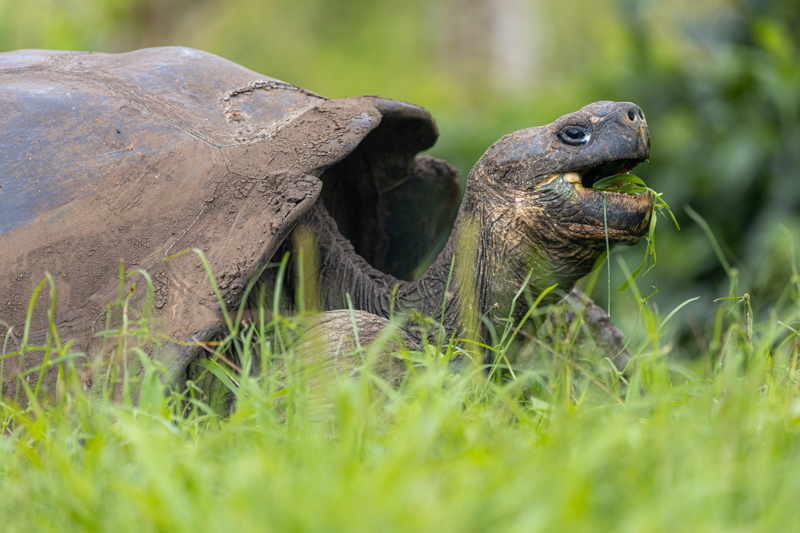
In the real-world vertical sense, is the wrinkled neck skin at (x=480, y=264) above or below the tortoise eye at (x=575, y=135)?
below

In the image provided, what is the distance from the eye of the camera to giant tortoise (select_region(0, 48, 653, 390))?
2109mm

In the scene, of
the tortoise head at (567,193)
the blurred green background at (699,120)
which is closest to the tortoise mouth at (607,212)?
the tortoise head at (567,193)

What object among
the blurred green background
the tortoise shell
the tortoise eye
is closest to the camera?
the tortoise shell

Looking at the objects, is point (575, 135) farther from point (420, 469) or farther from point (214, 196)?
point (420, 469)

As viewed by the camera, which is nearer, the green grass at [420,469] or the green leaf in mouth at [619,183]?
the green grass at [420,469]

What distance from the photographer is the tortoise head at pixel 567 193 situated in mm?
2299

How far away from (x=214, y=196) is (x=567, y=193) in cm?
111

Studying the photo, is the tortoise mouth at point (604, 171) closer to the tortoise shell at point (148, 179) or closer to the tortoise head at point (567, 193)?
the tortoise head at point (567, 193)

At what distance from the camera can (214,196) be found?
88.8 inches

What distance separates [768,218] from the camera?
470 cm

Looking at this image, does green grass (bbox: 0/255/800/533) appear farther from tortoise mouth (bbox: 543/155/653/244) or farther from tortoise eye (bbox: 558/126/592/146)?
tortoise eye (bbox: 558/126/592/146)

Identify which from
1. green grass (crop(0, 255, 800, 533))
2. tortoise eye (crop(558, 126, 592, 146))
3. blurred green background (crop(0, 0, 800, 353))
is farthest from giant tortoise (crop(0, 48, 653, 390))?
blurred green background (crop(0, 0, 800, 353))

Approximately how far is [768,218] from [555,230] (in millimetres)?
2998

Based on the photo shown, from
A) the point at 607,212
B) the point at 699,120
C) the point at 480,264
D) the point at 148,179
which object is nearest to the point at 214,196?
the point at 148,179
